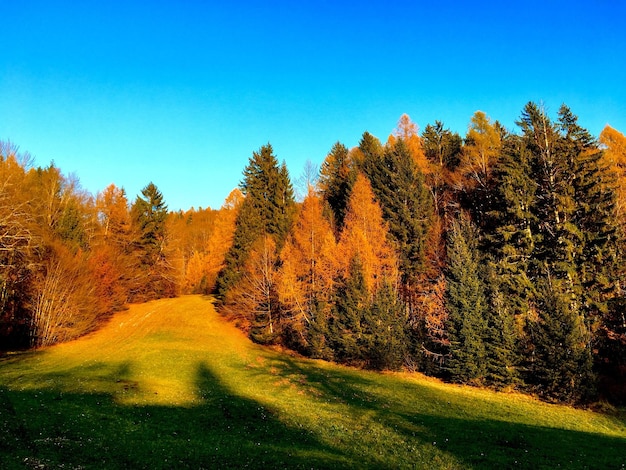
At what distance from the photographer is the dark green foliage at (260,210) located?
4950cm

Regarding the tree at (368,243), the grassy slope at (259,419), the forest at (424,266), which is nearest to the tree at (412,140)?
the forest at (424,266)

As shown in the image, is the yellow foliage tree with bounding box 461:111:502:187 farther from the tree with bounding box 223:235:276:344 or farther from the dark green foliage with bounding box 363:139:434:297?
the tree with bounding box 223:235:276:344

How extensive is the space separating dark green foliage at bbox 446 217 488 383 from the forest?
150mm

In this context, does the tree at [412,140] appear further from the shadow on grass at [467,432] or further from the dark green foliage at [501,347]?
the shadow on grass at [467,432]

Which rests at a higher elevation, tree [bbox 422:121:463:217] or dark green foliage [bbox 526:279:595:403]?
tree [bbox 422:121:463:217]

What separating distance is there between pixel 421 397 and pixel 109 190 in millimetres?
60567

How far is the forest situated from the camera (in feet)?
101

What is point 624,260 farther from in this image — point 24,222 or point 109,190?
point 109,190

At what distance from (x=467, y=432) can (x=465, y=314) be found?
1644cm

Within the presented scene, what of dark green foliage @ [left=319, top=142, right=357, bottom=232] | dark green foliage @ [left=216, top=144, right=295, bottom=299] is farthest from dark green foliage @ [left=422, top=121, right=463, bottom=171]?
dark green foliage @ [left=216, top=144, right=295, bottom=299]

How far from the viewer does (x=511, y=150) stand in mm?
37594

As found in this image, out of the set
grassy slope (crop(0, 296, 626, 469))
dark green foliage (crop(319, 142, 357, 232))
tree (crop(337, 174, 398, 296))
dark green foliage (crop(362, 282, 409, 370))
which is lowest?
grassy slope (crop(0, 296, 626, 469))

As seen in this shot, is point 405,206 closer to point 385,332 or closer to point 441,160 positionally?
point 385,332

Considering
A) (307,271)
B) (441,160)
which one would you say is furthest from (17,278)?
(441,160)
